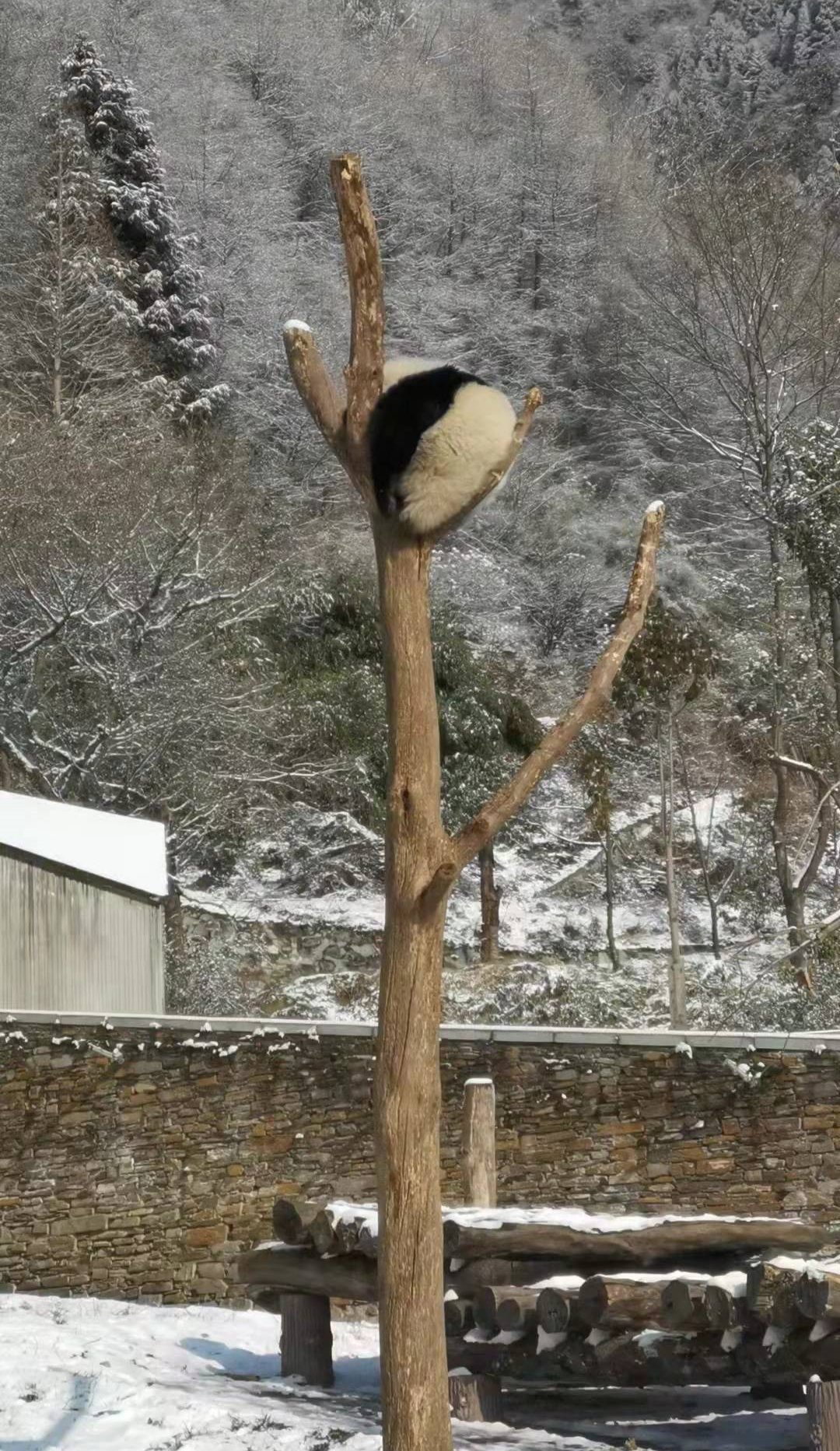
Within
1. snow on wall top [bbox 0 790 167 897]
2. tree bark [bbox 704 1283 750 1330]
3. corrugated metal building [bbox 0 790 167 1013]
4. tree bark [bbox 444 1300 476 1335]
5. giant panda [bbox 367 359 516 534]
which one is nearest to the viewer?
giant panda [bbox 367 359 516 534]

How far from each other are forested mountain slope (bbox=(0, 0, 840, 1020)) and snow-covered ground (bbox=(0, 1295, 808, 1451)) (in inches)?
226

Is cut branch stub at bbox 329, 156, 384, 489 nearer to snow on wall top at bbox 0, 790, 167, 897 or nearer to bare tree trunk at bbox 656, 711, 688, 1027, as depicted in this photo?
snow on wall top at bbox 0, 790, 167, 897

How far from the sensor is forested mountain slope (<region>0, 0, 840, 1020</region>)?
2191 cm

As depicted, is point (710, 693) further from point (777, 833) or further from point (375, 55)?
point (375, 55)

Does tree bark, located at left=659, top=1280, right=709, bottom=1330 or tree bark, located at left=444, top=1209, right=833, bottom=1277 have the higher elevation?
tree bark, located at left=444, top=1209, right=833, bottom=1277

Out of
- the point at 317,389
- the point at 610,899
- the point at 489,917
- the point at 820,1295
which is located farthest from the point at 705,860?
the point at 317,389

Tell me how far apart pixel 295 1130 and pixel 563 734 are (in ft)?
23.6

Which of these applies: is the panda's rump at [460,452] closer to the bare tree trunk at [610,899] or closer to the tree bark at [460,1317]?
the tree bark at [460,1317]

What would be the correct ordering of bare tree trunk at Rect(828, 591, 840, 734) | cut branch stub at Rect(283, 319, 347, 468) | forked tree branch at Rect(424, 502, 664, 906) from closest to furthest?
forked tree branch at Rect(424, 502, 664, 906), cut branch stub at Rect(283, 319, 347, 468), bare tree trunk at Rect(828, 591, 840, 734)

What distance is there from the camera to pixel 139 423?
2747 cm

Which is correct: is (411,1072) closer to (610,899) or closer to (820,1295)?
(820,1295)

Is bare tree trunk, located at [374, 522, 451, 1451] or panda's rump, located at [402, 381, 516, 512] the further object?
panda's rump, located at [402, 381, 516, 512]

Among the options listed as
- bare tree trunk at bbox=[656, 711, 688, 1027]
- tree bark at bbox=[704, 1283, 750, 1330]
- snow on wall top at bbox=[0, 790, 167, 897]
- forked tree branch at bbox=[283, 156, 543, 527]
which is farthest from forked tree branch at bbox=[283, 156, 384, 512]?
bare tree trunk at bbox=[656, 711, 688, 1027]

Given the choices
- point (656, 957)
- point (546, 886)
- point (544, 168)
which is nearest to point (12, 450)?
point (546, 886)
